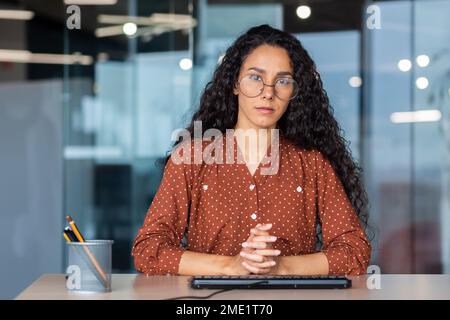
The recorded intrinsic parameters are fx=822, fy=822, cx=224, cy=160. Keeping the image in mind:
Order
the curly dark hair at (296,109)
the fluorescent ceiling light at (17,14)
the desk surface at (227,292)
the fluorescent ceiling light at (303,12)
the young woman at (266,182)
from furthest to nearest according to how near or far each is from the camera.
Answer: the fluorescent ceiling light at (17,14) → the fluorescent ceiling light at (303,12) → the curly dark hair at (296,109) → the young woman at (266,182) → the desk surface at (227,292)

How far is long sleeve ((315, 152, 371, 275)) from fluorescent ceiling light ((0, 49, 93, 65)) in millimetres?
3389

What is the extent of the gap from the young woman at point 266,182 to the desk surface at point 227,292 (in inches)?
11.7

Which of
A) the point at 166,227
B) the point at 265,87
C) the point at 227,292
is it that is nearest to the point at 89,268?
the point at 227,292

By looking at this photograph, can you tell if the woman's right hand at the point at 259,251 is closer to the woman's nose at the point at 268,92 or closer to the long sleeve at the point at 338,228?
the long sleeve at the point at 338,228

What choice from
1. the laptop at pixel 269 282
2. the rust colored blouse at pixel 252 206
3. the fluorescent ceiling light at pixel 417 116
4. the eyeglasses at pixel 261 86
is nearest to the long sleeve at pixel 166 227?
the rust colored blouse at pixel 252 206

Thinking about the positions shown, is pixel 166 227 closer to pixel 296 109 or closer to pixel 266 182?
pixel 266 182

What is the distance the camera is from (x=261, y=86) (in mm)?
2352

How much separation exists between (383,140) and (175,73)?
1439mm

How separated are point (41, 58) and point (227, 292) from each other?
427cm

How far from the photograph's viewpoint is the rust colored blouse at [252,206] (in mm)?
2316

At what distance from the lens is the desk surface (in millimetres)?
1635

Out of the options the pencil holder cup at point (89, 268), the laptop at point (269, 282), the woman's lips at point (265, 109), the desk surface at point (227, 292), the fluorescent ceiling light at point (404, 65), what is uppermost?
the fluorescent ceiling light at point (404, 65)

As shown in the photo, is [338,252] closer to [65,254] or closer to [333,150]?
[333,150]

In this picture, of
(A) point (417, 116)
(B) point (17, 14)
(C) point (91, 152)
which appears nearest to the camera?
(A) point (417, 116)
